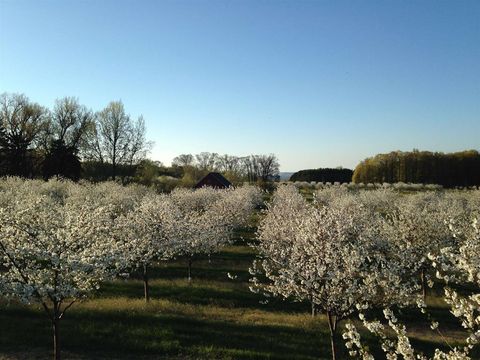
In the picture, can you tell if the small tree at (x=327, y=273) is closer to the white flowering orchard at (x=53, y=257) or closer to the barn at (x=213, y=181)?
the white flowering orchard at (x=53, y=257)

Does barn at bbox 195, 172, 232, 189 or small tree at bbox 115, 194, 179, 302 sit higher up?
barn at bbox 195, 172, 232, 189

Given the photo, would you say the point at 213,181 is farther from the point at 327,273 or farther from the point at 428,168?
the point at 327,273

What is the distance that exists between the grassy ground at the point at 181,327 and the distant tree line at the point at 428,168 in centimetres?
9171

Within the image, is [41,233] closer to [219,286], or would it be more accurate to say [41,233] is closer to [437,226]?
[219,286]

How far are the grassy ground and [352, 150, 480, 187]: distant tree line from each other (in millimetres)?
91706

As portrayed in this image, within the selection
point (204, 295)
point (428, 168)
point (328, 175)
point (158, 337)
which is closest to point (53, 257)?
point (158, 337)

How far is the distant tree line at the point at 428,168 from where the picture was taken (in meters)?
105

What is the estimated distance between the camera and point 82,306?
63.4 feet

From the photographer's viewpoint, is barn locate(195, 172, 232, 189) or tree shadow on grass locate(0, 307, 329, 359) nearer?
tree shadow on grass locate(0, 307, 329, 359)

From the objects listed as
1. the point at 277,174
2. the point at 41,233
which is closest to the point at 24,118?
the point at 41,233

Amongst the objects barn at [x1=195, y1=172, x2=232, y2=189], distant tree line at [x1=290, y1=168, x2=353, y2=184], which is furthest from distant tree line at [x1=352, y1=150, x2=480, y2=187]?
barn at [x1=195, y1=172, x2=232, y2=189]

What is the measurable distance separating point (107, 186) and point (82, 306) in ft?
112

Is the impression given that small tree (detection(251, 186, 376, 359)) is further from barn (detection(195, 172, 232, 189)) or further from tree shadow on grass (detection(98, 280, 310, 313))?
barn (detection(195, 172, 232, 189))

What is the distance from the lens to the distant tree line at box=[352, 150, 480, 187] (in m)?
105
